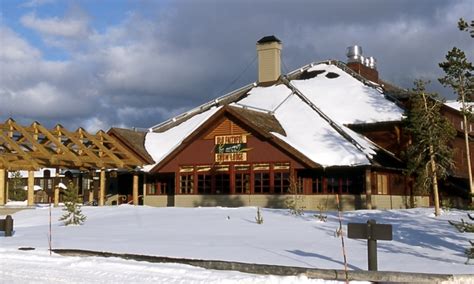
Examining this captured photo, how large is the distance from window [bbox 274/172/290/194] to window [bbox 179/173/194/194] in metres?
5.59

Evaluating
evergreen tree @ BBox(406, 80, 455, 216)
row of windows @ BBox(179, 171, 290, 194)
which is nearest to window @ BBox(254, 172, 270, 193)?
row of windows @ BBox(179, 171, 290, 194)

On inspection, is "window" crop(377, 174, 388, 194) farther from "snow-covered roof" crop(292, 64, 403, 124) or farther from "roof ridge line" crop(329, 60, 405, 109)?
"roof ridge line" crop(329, 60, 405, 109)

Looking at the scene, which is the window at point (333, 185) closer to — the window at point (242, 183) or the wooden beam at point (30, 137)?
the window at point (242, 183)

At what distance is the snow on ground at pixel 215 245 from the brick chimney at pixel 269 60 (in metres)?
19.3

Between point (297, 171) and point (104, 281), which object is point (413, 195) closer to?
point (297, 171)

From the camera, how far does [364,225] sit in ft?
36.9

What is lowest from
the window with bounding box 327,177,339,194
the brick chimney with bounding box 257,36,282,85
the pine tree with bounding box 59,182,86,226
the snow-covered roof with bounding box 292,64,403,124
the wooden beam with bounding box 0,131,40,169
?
the pine tree with bounding box 59,182,86,226

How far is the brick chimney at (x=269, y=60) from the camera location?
43500mm

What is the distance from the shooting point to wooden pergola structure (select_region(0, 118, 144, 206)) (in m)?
30.0

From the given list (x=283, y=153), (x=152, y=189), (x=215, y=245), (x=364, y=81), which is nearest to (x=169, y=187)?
(x=152, y=189)

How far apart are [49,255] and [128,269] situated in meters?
2.97

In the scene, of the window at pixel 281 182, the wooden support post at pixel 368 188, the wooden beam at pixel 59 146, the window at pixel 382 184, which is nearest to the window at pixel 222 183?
the window at pixel 281 182

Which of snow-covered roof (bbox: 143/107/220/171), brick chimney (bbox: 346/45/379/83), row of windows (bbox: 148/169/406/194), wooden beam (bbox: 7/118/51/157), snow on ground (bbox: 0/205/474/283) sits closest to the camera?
snow on ground (bbox: 0/205/474/283)

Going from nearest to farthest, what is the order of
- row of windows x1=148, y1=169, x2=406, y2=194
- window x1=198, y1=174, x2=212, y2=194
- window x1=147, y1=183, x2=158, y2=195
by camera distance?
row of windows x1=148, y1=169, x2=406, y2=194, window x1=198, y1=174, x2=212, y2=194, window x1=147, y1=183, x2=158, y2=195
